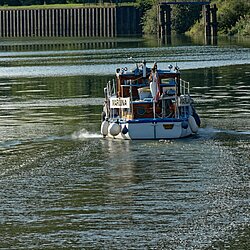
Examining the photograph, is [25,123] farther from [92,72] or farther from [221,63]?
[221,63]

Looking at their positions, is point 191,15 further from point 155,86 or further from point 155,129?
point 155,129

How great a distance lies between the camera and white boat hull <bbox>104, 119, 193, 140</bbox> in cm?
4181

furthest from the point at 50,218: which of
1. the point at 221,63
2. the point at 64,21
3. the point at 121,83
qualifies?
the point at 64,21

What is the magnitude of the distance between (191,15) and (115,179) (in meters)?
132

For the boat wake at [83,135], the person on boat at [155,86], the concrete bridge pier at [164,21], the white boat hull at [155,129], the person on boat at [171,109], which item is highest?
the concrete bridge pier at [164,21]

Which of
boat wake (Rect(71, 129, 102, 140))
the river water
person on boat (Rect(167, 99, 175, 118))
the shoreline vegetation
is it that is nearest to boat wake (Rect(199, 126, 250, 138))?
the river water

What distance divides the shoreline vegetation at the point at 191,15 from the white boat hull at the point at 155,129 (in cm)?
9761

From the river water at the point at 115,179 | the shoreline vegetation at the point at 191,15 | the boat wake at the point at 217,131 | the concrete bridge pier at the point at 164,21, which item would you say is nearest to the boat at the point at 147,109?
the boat wake at the point at 217,131

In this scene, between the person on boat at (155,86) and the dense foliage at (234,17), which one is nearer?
the person on boat at (155,86)

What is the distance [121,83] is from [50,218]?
18.4 metres

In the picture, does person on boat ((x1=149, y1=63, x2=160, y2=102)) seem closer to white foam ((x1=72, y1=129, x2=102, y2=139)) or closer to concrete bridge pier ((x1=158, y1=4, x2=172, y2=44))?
white foam ((x1=72, y1=129, x2=102, y2=139))

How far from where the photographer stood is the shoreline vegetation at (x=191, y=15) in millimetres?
144250

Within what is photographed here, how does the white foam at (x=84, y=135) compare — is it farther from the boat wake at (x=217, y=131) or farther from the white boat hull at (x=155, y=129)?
the boat wake at (x=217, y=131)

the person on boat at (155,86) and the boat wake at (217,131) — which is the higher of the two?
the person on boat at (155,86)
